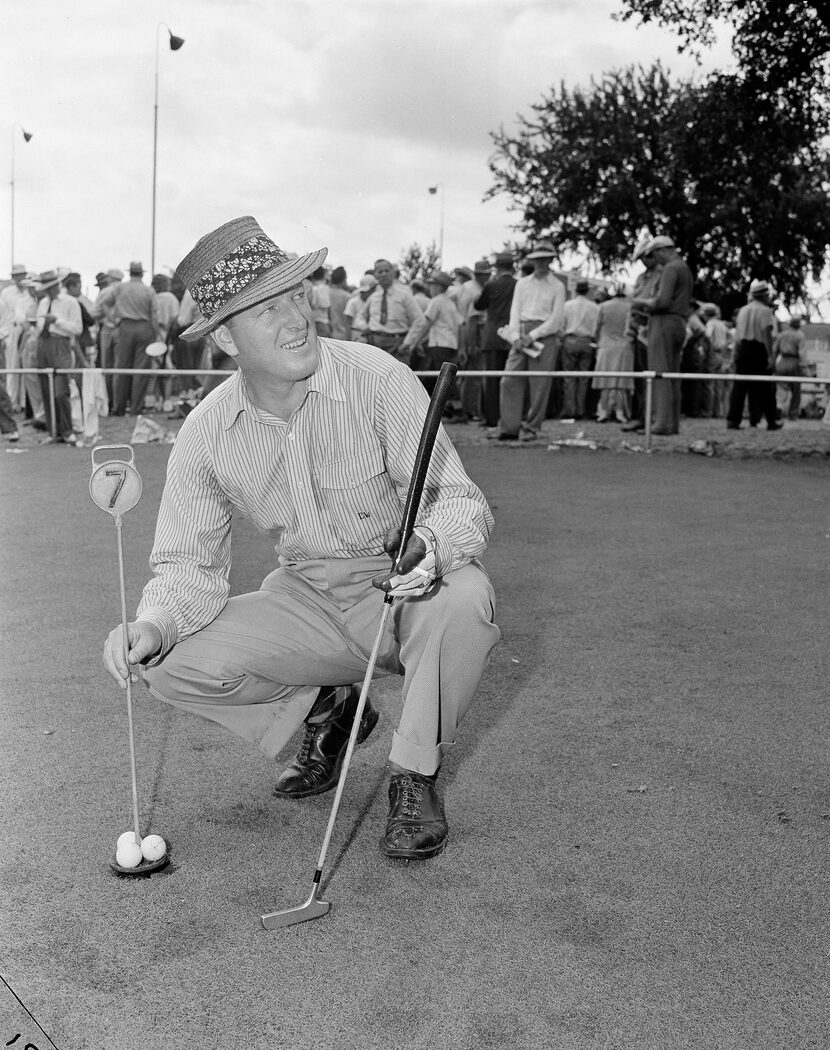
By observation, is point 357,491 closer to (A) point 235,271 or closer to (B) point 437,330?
(A) point 235,271

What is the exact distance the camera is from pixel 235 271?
3.31 m

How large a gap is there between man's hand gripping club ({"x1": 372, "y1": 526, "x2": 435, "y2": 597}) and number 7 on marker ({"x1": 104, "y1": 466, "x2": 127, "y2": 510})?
2.28 feet

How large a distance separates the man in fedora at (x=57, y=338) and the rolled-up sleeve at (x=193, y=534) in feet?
38.0

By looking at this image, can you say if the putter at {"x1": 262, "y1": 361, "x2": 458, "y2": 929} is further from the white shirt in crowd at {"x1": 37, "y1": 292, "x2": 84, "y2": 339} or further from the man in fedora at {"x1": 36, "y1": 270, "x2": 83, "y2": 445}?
the white shirt in crowd at {"x1": 37, "y1": 292, "x2": 84, "y2": 339}

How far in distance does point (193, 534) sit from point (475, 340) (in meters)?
13.1

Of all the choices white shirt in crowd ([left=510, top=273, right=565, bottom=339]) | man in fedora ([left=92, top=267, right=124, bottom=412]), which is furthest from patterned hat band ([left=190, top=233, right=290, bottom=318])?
man in fedora ([left=92, top=267, right=124, bottom=412])

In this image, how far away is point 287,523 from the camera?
3.62m

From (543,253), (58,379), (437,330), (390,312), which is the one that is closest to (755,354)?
(543,253)

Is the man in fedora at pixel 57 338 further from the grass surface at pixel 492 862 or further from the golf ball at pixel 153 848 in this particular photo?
the golf ball at pixel 153 848

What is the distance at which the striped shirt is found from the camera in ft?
11.3

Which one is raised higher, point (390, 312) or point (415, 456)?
point (390, 312)

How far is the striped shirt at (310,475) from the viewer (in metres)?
3.44

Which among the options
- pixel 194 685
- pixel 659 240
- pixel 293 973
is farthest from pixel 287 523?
pixel 659 240

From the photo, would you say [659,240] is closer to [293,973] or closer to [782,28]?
[782,28]
